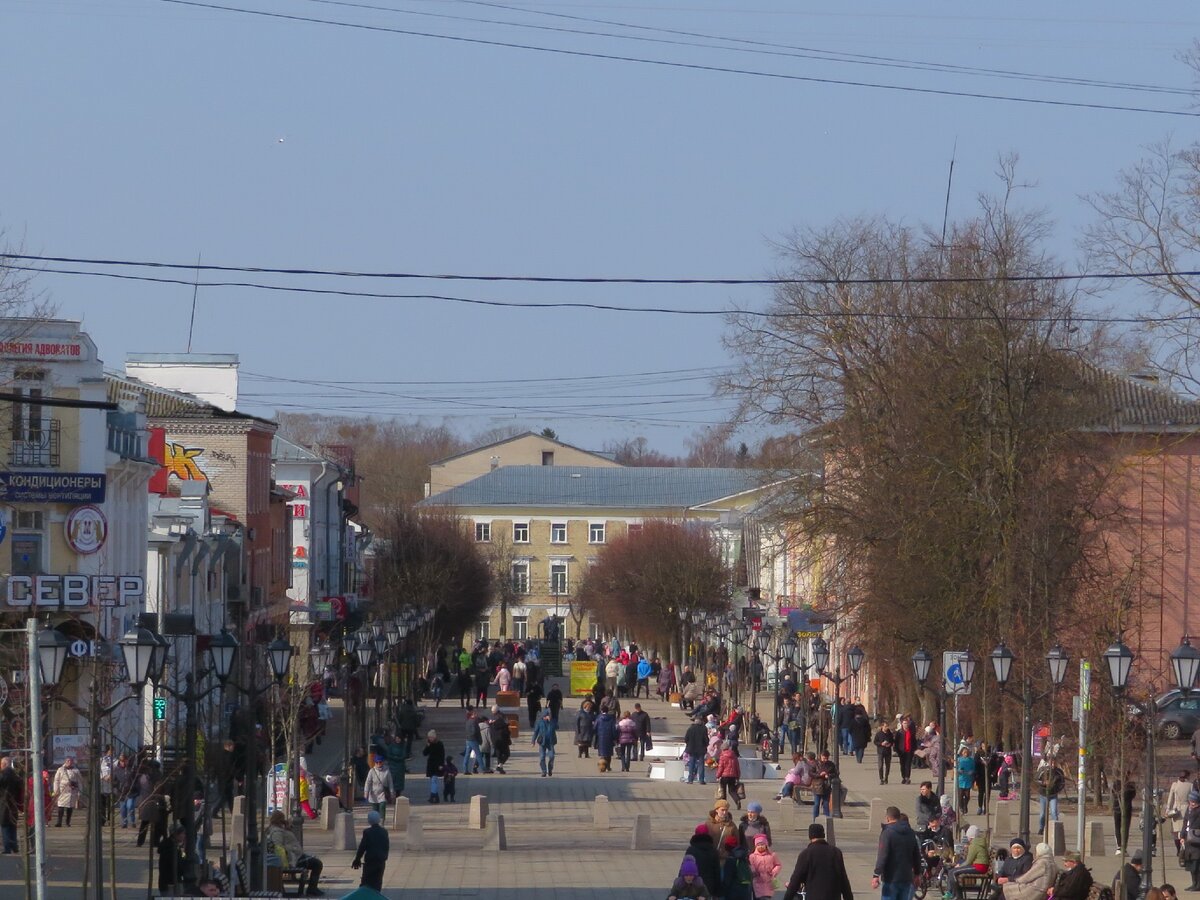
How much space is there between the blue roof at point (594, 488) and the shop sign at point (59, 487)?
244 feet

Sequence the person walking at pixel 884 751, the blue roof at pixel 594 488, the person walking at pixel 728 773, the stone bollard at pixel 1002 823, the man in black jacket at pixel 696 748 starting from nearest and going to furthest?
the stone bollard at pixel 1002 823 → the person walking at pixel 728 773 → the person walking at pixel 884 751 → the man in black jacket at pixel 696 748 → the blue roof at pixel 594 488

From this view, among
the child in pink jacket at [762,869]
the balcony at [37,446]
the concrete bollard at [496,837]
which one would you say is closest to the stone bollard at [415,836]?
the concrete bollard at [496,837]

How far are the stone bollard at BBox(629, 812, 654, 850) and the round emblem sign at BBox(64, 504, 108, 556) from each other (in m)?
15.7

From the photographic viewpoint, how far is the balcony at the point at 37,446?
117 ft

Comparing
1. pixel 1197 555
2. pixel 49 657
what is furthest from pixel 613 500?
pixel 49 657

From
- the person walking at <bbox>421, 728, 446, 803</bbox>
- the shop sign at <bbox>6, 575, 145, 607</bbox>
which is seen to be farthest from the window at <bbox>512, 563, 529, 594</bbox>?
the person walking at <bbox>421, 728, 446, 803</bbox>

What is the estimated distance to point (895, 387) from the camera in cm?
4147

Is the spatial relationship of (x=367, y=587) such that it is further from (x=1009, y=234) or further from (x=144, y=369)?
(x=1009, y=234)

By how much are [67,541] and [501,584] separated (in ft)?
236

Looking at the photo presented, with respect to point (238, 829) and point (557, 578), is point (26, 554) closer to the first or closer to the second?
point (238, 829)

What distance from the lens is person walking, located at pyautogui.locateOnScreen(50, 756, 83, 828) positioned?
27641 millimetres

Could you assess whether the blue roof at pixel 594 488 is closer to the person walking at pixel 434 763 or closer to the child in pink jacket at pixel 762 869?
the person walking at pixel 434 763

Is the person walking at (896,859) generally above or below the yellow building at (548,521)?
below

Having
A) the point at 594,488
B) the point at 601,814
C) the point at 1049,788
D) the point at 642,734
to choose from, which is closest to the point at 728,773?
the point at 601,814
